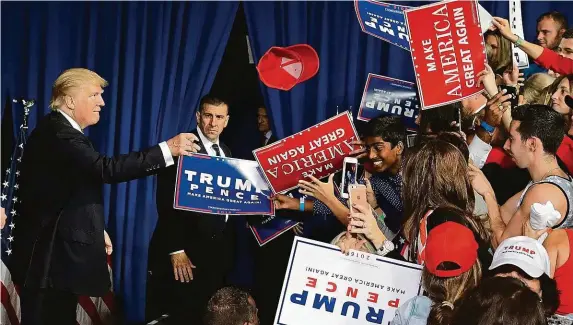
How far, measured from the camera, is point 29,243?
167 inches

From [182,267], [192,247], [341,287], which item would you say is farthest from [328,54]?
[341,287]

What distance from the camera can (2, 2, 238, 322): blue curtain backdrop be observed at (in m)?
5.61

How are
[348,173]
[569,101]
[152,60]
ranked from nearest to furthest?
1. [569,101]
2. [348,173]
3. [152,60]

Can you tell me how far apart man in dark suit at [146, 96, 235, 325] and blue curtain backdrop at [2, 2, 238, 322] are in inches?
11.8

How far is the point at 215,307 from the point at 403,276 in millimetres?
832

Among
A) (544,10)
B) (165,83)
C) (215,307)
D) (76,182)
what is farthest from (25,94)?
(544,10)

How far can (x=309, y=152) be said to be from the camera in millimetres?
4672

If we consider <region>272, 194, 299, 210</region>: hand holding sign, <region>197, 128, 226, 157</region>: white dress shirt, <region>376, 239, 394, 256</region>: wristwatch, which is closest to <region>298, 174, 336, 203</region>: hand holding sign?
<region>272, 194, 299, 210</region>: hand holding sign

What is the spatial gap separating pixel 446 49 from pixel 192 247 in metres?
2.03

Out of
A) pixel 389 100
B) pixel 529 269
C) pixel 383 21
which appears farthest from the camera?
pixel 389 100

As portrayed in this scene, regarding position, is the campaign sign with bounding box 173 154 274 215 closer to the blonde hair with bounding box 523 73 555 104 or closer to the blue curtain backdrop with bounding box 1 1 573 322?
the blue curtain backdrop with bounding box 1 1 573 322

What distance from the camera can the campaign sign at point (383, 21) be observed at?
479 cm

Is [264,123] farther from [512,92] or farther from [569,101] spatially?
[569,101]

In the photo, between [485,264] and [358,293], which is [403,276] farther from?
[485,264]
